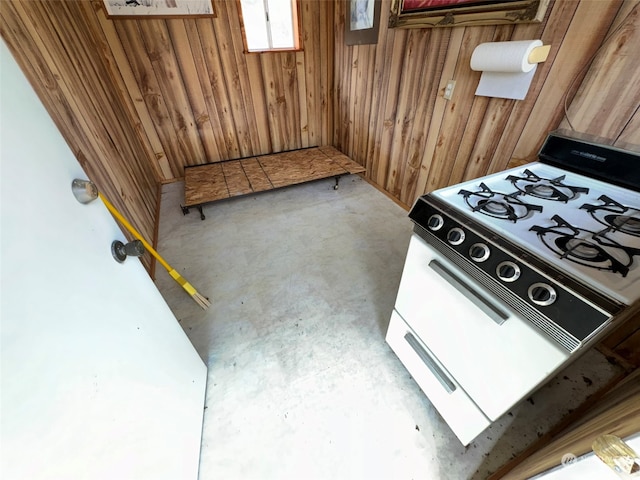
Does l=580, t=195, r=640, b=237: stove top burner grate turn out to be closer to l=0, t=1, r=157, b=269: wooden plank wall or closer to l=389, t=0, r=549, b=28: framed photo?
l=389, t=0, r=549, b=28: framed photo

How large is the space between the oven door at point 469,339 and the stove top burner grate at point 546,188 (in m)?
0.49

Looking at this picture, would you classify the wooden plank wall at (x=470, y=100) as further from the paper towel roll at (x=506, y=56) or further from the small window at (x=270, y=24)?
the small window at (x=270, y=24)

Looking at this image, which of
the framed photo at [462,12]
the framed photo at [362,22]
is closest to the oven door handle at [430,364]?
the framed photo at [462,12]

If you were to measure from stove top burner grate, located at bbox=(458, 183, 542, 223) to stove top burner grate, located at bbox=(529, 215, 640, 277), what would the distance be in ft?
0.25

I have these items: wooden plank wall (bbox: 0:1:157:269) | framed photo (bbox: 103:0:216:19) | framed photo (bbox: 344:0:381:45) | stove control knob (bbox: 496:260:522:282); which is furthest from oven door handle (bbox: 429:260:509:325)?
framed photo (bbox: 103:0:216:19)

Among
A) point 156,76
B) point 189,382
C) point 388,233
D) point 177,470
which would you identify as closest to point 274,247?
point 388,233

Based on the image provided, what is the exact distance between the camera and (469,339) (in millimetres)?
874

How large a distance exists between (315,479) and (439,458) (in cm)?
51

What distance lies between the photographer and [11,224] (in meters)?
0.46

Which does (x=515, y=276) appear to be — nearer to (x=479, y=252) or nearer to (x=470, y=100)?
(x=479, y=252)

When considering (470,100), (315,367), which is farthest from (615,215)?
(315,367)

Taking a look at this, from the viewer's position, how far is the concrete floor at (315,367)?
1119 mm

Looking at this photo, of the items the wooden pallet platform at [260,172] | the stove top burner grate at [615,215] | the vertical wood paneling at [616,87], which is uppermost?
the vertical wood paneling at [616,87]

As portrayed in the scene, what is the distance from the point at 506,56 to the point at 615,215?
90 cm
